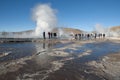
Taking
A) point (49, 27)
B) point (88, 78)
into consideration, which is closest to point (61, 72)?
point (88, 78)

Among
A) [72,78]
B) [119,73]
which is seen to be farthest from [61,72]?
[119,73]

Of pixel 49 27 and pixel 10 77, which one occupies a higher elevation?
pixel 49 27

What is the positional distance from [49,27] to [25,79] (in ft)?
202

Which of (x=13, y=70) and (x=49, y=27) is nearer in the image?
(x=13, y=70)

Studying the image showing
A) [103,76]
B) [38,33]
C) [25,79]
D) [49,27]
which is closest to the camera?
[25,79]

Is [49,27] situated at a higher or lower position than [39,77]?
higher

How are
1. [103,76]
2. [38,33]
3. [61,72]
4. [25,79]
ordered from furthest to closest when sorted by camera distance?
1. [38,33]
2. [61,72]
3. [103,76]
4. [25,79]

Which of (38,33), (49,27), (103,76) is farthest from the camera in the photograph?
(38,33)

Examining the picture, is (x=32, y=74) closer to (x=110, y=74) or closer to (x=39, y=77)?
(x=39, y=77)

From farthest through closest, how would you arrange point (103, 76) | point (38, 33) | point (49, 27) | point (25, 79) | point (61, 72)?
point (38, 33) < point (49, 27) < point (61, 72) < point (103, 76) < point (25, 79)

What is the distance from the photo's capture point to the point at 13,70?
8.11 meters

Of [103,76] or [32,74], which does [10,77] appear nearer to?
[32,74]

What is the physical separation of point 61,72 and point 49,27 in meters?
60.3

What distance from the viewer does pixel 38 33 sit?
2840 inches
